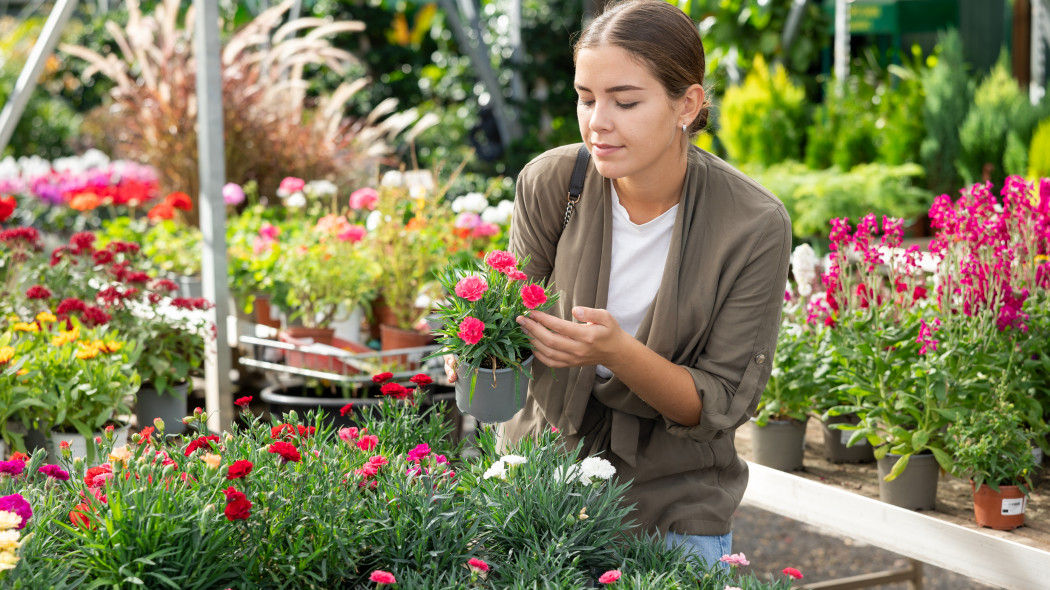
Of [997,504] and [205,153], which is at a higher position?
[205,153]

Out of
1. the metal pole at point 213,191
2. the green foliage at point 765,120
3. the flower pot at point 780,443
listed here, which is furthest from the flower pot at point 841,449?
the green foliage at point 765,120

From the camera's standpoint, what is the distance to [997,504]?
2.13 m

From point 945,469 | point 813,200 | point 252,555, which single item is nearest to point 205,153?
point 252,555

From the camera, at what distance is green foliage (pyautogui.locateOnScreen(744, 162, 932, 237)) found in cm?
581

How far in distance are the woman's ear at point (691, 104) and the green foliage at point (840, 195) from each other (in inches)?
163

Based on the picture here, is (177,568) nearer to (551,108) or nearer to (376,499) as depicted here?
(376,499)

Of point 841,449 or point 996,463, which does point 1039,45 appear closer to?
point 841,449

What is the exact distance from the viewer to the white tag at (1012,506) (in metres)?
2.12

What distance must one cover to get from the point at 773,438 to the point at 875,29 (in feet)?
30.3

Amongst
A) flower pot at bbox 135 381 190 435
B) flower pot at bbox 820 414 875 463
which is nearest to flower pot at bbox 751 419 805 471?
flower pot at bbox 820 414 875 463

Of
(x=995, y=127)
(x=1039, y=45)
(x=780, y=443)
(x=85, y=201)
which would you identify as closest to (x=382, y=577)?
(x=780, y=443)

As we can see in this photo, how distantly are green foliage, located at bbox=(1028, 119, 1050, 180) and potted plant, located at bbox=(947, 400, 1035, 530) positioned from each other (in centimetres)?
416

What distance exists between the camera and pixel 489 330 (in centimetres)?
152

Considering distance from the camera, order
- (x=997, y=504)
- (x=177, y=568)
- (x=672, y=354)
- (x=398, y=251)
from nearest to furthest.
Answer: (x=177, y=568) → (x=672, y=354) → (x=997, y=504) → (x=398, y=251)
